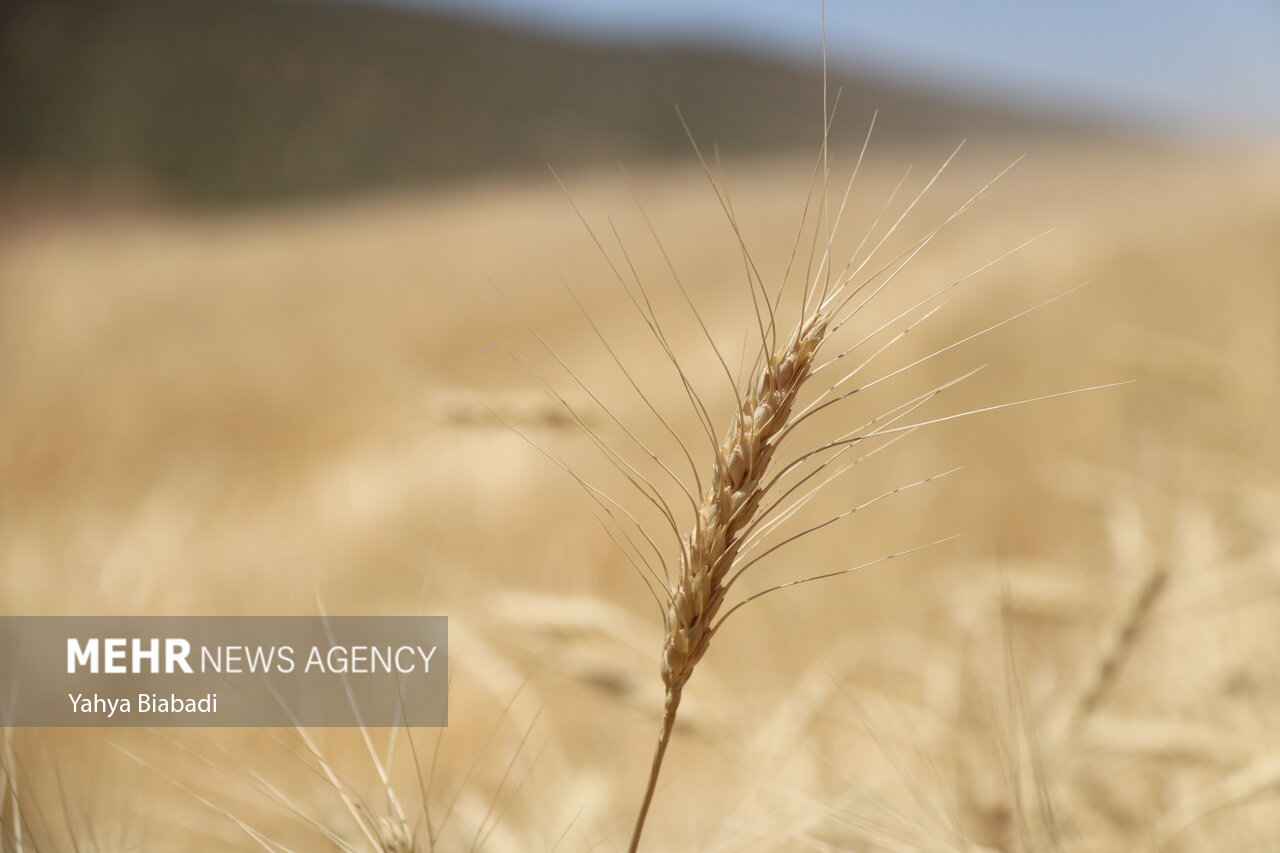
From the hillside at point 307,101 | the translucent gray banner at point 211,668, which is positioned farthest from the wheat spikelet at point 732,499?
the hillside at point 307,101

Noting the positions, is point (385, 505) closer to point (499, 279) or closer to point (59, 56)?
point (499, 279)

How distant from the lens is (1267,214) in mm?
1640

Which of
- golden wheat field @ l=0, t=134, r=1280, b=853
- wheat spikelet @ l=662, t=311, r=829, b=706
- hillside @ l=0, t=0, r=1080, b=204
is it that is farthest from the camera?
hillside @ l=0, t=0, r=1080, b=204

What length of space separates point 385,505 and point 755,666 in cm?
72

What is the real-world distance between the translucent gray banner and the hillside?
4266mm

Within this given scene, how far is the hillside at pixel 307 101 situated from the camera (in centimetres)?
496

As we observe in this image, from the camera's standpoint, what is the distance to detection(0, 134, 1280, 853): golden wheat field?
1.55 ft

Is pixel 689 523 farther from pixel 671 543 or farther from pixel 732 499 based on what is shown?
pixel 732 499

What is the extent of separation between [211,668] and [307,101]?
6.10 meters

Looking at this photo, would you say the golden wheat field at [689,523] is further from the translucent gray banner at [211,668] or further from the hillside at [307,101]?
the hillside at [307,101]

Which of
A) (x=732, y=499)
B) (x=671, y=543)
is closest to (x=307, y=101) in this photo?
(x=671, y=543)

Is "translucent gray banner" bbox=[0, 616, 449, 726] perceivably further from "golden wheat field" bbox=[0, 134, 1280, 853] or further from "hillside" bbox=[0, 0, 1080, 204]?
"hillside" bbox=[0, 0, 1080, 204]

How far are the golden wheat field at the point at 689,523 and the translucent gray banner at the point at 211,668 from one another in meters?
0.04

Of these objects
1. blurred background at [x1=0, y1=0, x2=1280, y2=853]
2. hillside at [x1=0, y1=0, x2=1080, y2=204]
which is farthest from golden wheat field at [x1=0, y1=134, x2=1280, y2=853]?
hillside at [x1=0, y1=0, x2=1080, y2=204]
